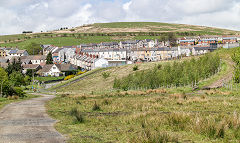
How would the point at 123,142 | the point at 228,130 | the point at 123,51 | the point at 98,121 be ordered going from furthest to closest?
1. the point at 123,51
2. the point at 98,121
3. the point at 228,130
4. the point at 123,142

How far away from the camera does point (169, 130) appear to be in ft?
42.7

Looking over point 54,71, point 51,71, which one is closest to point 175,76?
point 54,71

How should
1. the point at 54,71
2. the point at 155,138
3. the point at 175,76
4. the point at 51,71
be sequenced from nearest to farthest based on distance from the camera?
the point at 155,138, the point at 175,76, the point at 51,71, the point at 54,71

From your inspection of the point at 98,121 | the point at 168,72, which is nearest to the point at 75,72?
the point at 168,72

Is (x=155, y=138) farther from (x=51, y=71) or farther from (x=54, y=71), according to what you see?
(x=51, y=71)

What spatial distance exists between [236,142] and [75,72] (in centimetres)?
13445

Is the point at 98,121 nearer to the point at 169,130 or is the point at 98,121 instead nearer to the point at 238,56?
the point at 169,130

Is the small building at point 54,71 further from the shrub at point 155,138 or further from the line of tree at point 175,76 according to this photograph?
→ the shrub at point 155,138

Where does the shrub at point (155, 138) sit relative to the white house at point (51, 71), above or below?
above

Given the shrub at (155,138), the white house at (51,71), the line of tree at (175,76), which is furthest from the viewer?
the white house at (51,71)

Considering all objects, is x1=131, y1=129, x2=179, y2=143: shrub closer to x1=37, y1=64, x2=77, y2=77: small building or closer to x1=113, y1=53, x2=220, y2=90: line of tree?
x1=113, y1=53, x2=220, y2=90: line of tree

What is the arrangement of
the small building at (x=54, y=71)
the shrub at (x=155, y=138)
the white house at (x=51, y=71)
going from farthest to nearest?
the white house at (x=51, y=71)
the small building at (x=54, y=71)
the shrub at (x=155, y=138)

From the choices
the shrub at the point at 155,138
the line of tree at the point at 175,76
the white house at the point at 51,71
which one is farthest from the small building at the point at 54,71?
the shrub at the point at 155,138

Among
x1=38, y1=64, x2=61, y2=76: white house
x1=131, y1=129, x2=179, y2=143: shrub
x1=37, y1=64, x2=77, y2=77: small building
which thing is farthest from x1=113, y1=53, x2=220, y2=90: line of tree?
x1=38, y1=64, x2=61, y2=76: white house
